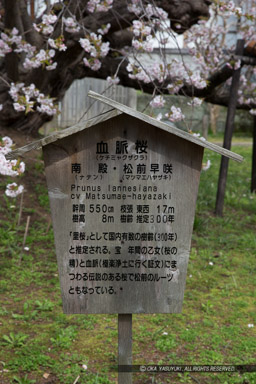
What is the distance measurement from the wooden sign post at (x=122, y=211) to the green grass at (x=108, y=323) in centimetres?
97

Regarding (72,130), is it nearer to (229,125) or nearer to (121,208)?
(121,208)

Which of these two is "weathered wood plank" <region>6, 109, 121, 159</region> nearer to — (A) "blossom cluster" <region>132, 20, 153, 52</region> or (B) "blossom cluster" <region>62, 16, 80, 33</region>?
(A) "blossom cluster" <region>132, 20, 153, 52</region>

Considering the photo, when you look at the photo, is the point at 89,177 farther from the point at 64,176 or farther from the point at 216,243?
the point at 216,243

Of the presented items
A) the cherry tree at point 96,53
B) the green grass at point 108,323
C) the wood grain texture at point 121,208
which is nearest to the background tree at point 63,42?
the cherry tree at point 96,53

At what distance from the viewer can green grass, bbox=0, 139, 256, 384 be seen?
3.26 meters

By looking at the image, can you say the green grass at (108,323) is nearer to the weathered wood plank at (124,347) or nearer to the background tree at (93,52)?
the weathered wood plank at (124,347)

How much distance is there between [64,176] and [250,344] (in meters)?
2.17

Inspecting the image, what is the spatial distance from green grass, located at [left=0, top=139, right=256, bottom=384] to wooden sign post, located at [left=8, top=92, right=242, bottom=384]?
38.2 inches

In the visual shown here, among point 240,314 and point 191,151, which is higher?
point 191,151

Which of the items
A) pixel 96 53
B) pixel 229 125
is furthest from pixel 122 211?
pixel 229 125

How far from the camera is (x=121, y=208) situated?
2395mm

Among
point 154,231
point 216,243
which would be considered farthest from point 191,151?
point 216,243

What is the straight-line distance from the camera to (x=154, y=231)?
241cm

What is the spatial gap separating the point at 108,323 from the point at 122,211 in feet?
6.07
